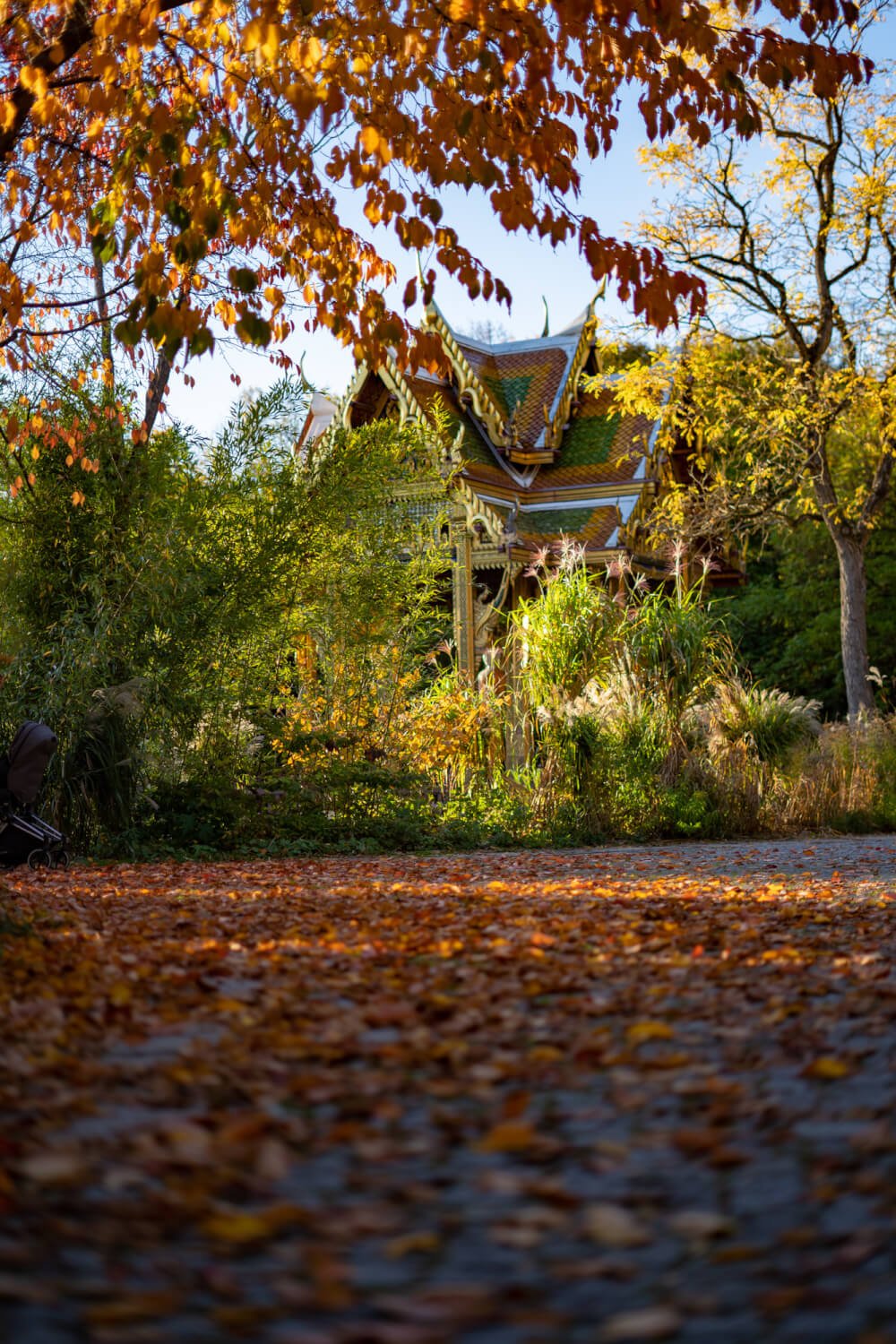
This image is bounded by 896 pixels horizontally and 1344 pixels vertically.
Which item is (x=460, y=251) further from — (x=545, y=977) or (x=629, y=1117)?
(x=629, y=1117)

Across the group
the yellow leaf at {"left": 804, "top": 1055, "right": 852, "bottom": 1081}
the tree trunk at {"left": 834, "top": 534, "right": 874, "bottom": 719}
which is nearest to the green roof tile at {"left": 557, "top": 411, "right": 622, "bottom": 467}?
the tree trunk at {"left": 834, "top": 534, "right": 874, "bottom": 719}

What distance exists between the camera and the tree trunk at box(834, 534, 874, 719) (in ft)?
57.7

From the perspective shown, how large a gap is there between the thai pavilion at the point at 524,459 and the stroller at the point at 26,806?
353 inches

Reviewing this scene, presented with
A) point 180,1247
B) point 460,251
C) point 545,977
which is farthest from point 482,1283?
point 460,251

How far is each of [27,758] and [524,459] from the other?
11.8 metres

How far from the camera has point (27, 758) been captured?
7.96m

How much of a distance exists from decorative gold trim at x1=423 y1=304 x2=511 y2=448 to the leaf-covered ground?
558 inches

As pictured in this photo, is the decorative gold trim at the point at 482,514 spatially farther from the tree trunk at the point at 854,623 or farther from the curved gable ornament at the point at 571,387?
the tree trunk at the point at 854,623

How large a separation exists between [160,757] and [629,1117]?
25.6ft

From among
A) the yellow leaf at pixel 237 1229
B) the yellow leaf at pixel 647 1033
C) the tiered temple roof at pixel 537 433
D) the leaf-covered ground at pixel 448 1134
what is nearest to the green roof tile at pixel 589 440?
the tiered temple roof at pixel 537 433

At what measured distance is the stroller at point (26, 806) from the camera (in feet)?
26.1

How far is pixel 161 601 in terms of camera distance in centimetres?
945

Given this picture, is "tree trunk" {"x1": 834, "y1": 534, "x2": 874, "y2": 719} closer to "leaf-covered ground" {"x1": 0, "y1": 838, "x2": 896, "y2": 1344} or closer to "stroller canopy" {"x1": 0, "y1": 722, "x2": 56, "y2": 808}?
"stroller canopy" {"x1": 0, "y1": 722, "x2": 56, "y2": 808}

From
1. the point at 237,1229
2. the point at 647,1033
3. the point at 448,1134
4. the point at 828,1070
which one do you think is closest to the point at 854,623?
the point at 647,1033
